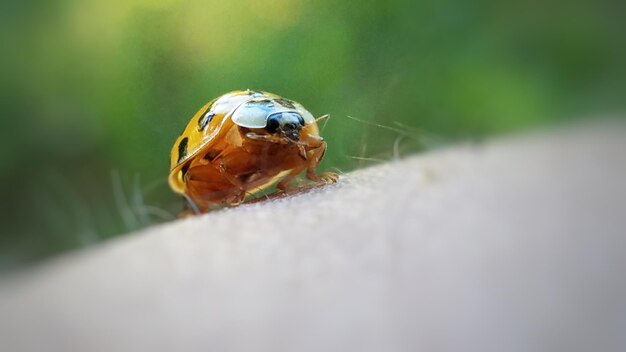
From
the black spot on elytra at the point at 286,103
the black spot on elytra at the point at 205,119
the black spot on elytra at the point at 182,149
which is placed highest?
the black spot on elytra at the point at 286,103

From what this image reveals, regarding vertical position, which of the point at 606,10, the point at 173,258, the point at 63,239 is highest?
the point at 606,10

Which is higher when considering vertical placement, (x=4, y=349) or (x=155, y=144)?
(x=155, y=144)

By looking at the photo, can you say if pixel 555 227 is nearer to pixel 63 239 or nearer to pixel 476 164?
pixel 476 164

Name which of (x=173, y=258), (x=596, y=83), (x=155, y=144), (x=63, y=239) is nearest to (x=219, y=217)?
(x=173, y=258)

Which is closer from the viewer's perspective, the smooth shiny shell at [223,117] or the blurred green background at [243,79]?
the smooth shiny shell at [223,117]

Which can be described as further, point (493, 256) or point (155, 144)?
point (155, 144)

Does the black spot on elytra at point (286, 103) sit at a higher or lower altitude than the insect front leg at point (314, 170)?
higher
